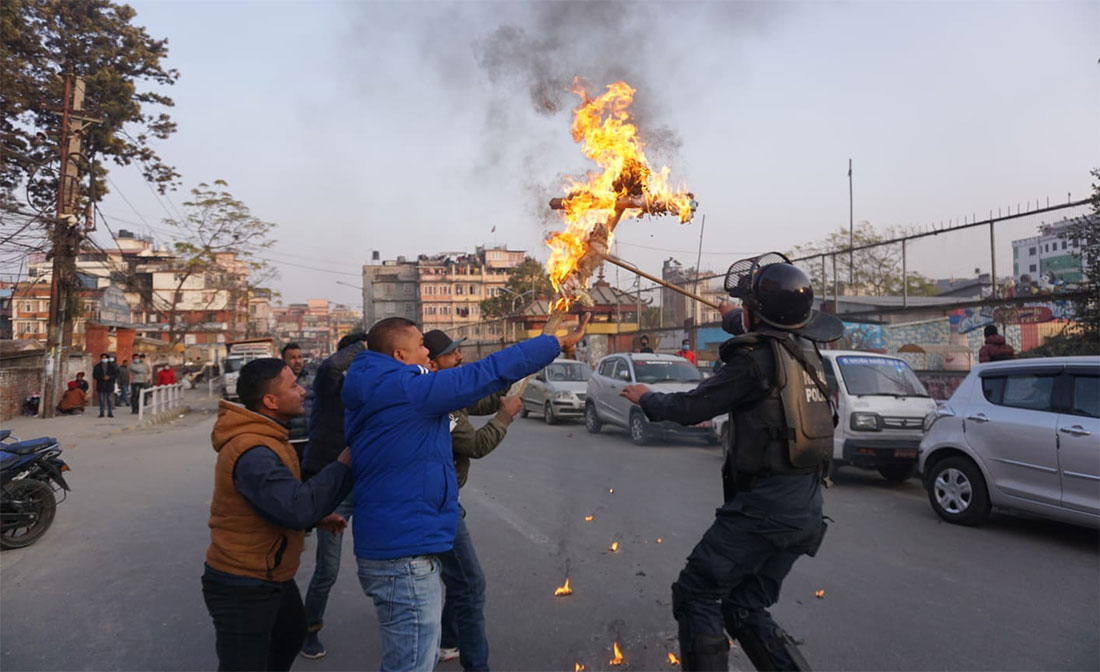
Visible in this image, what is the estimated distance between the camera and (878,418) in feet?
30.3

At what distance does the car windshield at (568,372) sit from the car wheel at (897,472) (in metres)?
9.38

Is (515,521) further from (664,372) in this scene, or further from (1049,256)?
(1049,256)

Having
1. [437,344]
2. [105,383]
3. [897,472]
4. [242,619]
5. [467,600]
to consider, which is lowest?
[897,472]

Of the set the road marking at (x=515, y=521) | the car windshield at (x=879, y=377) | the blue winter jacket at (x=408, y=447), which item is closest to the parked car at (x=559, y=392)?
the car windshield at (x=879, y=377)

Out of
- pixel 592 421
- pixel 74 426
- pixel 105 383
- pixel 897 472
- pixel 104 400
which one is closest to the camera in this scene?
pixel 897 472

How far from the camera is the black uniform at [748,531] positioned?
121 inches

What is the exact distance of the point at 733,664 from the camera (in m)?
3.99

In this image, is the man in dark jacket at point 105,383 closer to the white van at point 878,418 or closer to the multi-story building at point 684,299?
the multi-story building at point 684,299

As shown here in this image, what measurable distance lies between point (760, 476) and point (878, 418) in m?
6.99

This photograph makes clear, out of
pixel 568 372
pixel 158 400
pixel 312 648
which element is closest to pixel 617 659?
pixel 312 648

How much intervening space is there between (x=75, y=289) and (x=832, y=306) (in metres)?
21.6

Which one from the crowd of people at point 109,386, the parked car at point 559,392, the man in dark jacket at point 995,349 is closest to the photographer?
the man in dark jacket at point 995,349

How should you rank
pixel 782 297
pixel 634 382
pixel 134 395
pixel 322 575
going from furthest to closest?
pixel 134 395 < pixel 634 382 < pixel 322 575 < pixel 782 297

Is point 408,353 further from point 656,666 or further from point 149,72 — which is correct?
point 149,72
